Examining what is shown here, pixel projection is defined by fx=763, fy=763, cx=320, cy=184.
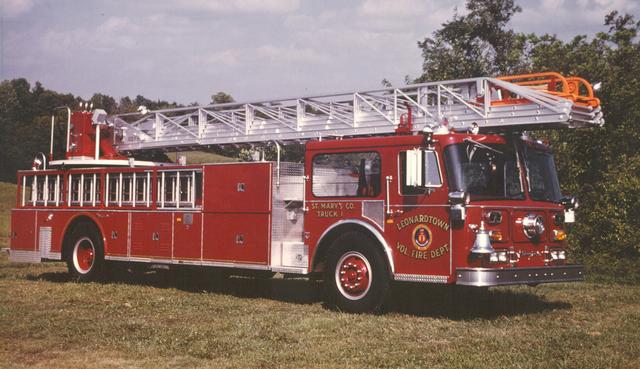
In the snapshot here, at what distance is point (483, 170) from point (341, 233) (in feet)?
6.98

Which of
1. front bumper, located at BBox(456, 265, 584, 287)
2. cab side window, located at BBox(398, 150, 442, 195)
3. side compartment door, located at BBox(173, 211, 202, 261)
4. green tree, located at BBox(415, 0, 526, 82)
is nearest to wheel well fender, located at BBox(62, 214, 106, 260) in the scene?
side compartment door, located at BBox(173, 211, 202, 261)

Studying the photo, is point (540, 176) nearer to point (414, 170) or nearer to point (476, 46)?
point (414, 170)

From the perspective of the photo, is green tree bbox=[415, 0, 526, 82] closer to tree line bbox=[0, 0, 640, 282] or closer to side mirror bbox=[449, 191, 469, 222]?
tree line bbox=[0, 0, 640, 282]

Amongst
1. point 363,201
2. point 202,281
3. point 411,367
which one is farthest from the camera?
point 202,281

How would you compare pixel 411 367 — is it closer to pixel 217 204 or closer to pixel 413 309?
pixel 413 309

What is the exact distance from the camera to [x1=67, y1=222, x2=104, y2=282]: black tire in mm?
14141

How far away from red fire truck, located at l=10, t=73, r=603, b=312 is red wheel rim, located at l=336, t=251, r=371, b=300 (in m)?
0.02

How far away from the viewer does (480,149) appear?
383 inches

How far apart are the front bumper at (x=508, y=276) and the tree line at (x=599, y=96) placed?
526 cm

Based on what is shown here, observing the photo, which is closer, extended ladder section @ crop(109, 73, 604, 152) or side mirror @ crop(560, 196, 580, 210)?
extended ladder section @ crop(109, 73, 604, 152)

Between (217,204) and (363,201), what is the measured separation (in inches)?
114

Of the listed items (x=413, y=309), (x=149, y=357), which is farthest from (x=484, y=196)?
(x=149, y=357)

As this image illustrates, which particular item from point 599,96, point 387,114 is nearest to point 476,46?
point 599,96

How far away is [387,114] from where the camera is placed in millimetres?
11875
